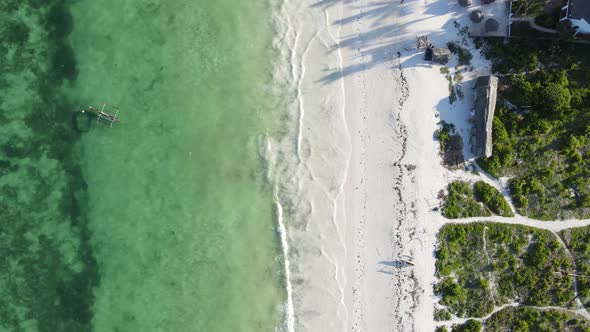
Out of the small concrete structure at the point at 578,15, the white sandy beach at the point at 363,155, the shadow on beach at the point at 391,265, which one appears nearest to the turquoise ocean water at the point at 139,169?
the white sandy beach at the point at 363,155

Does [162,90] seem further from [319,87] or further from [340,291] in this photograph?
[340,291]

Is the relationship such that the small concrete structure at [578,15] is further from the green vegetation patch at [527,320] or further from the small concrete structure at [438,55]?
the green vegetation patch at [527,320]

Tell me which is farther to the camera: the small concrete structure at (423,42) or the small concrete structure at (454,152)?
the small concrete structure at (454,152)

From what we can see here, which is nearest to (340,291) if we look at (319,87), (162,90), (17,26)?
(319,87)

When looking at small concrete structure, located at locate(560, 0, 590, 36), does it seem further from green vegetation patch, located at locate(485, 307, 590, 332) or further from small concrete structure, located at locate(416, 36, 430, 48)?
green vegetation patch, located at locate(485, 307, 590, 332)

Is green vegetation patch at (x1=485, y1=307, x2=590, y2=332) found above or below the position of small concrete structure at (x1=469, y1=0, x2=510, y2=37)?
below

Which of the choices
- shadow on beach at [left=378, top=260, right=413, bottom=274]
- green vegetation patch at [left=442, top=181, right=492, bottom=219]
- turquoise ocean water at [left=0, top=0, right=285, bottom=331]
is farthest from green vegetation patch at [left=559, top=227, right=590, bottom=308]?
turquoise ocean water at [left=0, top=0, right=285, bottom=331]
